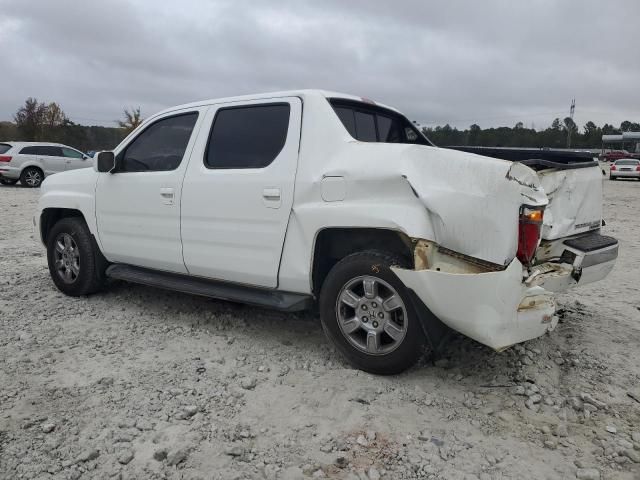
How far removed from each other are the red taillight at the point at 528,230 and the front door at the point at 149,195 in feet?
8.25

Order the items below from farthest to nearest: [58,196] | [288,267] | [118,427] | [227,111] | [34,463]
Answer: [58,196] < [227,111] < [288,267] < [118,427] < [34,463]

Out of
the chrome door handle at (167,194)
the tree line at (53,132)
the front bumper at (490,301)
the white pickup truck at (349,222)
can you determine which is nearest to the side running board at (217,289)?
the white pickup truck at (349,222)

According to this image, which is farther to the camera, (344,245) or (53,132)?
(53,132)

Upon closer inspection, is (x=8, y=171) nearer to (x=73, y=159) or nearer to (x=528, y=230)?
(x=73, y=159)

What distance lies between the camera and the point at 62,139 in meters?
46.0

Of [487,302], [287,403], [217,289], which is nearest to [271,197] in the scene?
[217,289]

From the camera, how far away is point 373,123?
13.4 feet

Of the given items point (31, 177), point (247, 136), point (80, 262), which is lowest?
point (80, 262)

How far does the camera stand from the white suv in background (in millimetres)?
17734

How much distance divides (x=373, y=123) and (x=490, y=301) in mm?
1901

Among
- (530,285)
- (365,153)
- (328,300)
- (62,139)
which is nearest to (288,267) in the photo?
(328,300)

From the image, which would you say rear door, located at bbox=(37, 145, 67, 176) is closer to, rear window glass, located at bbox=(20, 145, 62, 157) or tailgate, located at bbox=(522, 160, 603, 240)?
rear window glass, located at bbox=(20, 145, 62, 157)

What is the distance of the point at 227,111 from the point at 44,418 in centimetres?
242

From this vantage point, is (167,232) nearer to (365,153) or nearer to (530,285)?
(365,153)
